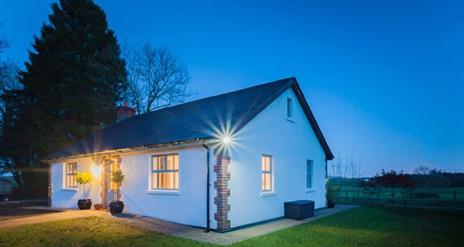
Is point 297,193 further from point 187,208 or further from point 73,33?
point 73,33

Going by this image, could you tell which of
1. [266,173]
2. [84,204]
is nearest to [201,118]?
[266,173]

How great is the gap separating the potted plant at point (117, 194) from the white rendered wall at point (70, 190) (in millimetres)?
1872

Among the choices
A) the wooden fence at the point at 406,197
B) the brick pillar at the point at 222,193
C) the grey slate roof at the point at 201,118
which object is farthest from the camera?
the wooden fence at the point at 406,197

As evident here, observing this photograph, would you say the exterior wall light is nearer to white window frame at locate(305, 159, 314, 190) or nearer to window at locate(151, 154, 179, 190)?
window at locate(151, 154, 179, 190)

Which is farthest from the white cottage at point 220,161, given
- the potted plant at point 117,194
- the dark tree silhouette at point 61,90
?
the dark tree silhouette at point 61,90

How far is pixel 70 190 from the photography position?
18312 mm

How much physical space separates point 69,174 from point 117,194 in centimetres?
583

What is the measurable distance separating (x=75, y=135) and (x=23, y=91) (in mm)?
6306

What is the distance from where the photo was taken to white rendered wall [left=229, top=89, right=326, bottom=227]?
38.0 feet

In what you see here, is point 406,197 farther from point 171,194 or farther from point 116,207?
point 116,207

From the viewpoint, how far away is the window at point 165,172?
12.8 m

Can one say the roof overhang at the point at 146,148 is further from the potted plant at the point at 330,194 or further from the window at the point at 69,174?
the potted plant at the point at 330,194

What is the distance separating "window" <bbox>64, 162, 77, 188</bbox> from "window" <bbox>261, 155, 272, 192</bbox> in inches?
452

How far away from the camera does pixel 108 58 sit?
30.3 m
